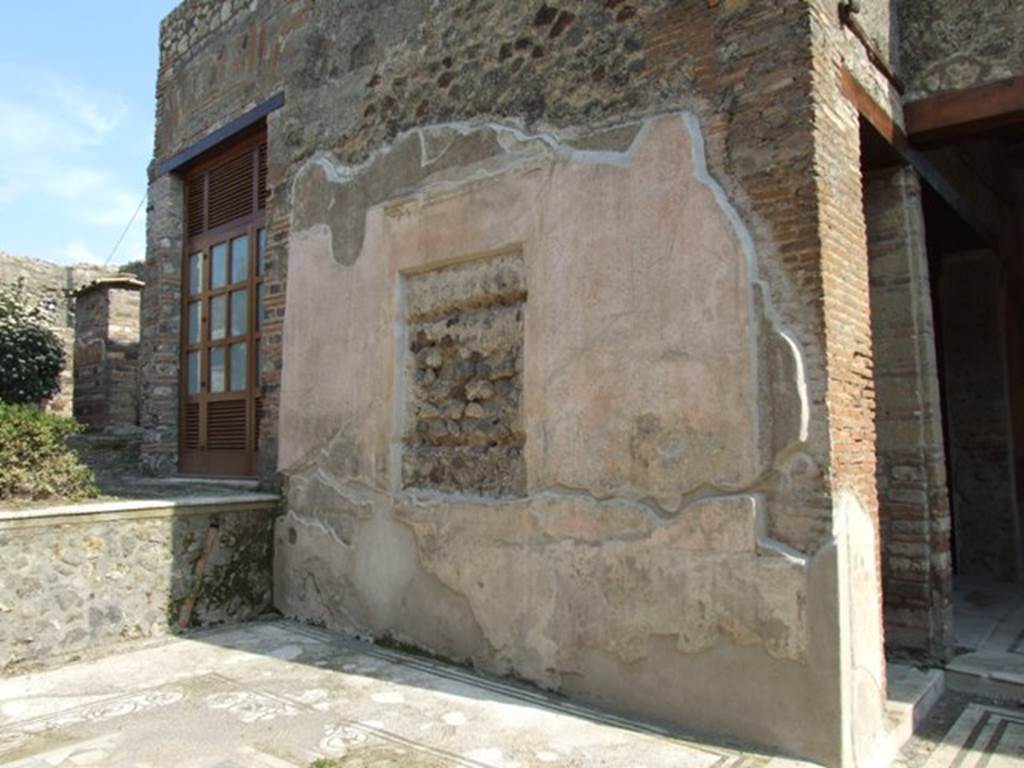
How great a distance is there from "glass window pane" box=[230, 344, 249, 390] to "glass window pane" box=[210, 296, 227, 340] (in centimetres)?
24

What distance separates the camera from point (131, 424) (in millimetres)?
7738

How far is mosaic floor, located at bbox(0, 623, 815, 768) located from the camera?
9.78 ft

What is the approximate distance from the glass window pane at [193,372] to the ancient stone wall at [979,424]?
603 cm

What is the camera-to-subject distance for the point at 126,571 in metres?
4.53

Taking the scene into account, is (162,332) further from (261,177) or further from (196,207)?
(261,177)

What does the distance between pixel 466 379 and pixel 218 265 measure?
3.33 m

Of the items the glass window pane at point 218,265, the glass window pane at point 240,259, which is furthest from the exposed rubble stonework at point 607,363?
the glass window pane at point 218,265

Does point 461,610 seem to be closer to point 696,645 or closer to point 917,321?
point 696,645

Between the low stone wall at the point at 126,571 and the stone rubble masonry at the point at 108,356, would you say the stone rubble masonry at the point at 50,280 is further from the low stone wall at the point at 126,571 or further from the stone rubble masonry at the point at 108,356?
the low stone wall at the point at 126,571

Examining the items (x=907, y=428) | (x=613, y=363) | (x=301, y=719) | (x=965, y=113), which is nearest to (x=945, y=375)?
(x=907, y=428)

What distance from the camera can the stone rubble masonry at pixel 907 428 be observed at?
4105 mm

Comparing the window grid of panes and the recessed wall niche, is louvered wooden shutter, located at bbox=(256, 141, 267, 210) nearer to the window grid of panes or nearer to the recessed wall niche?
the window grid of panes

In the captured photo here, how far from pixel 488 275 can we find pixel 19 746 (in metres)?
2.91

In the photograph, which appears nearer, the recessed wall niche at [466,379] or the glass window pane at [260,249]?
the recessed wall niche at [466,379]
